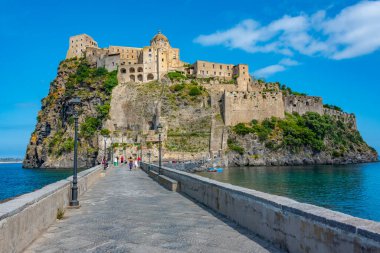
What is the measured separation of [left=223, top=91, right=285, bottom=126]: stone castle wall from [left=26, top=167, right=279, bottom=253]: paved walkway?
67689 mm

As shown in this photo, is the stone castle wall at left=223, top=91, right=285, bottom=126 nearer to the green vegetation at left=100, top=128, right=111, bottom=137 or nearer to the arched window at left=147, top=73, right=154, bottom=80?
the arched window at left=147, top=73, right=154, bottom=80

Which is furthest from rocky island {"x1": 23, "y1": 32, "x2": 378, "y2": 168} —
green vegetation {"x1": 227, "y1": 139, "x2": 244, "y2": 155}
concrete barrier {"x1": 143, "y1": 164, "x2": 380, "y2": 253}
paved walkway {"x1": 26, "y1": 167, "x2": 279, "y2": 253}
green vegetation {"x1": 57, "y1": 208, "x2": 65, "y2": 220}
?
concrete barrier {"x1": 143, "y1": 164, "x2": 380, "y2": 253}

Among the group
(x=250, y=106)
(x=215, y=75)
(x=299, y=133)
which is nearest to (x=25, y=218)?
(x=250, y=106)

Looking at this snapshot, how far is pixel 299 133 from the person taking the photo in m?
77.8

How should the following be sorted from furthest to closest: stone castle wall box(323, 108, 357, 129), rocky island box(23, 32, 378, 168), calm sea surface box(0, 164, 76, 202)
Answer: stone castle wall box(323, 108, 357, 129), rocky island box(23, 32, 378, 168), calm sea surface box(0, 164, 76, 202)

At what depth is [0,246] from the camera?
459 centimetres

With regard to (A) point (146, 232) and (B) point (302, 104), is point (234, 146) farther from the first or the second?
(A) point (146, 232)

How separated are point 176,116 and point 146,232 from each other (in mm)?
71080

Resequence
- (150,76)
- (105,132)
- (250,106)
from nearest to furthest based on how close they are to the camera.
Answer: (105,132)
(250,106)
(150,76)

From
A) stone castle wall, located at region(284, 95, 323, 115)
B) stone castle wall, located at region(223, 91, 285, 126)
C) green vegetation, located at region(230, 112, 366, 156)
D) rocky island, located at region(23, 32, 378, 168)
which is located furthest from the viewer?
stone castle wall, located at region(284, 95, 323, 115)

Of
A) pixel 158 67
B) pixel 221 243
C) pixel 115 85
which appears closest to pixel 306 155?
pixel 158 67

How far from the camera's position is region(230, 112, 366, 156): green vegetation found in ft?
249

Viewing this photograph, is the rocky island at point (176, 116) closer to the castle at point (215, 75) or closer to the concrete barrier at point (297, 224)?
the castle at point (215, 75)

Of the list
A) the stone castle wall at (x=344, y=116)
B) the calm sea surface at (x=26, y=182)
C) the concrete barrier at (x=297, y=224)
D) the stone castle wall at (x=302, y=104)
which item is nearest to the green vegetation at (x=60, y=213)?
the concrete barrier at (x=297, y=224)
